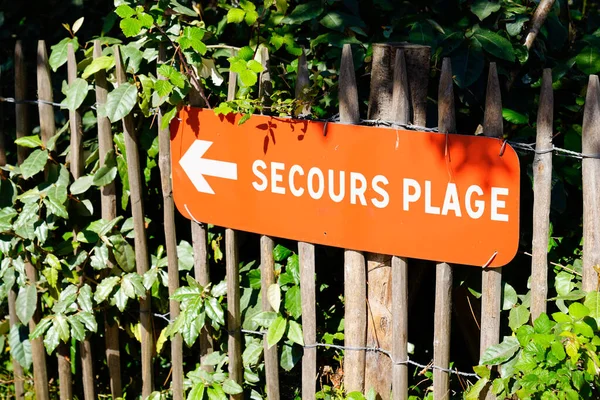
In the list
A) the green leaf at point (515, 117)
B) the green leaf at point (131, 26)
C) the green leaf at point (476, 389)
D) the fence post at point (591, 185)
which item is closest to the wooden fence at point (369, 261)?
the fence post at point (591, 185)

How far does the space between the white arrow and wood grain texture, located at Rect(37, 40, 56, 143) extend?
705mm

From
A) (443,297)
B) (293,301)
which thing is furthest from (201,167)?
(443,297)

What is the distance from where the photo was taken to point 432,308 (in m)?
3.72

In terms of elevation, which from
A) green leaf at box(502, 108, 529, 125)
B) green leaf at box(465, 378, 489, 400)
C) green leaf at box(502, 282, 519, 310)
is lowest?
green leaf at box(465, 378, 489, 400)

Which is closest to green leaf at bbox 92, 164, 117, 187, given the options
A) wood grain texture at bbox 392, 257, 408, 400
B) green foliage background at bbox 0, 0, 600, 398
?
green foliage background at bbox 0, 0, 600, 398

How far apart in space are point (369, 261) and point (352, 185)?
0.33 meters

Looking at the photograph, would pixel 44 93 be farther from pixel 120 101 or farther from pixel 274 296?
pixel 274 296

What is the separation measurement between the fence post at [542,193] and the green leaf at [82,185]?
186 cm

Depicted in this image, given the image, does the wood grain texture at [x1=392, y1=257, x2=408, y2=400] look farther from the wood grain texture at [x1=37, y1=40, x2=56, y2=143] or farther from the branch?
the wood grain texture at [x1=37, y1=40, x2=56, y2=143]

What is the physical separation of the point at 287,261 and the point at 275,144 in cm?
59

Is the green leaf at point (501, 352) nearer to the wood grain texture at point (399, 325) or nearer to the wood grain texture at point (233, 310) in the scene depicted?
the wood grain texture at point (399, 325)

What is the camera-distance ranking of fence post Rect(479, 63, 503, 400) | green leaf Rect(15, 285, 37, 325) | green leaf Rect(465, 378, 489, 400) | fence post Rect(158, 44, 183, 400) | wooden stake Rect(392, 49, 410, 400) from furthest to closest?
green leaf Rect(15, 285, 37, 325), fence post Rect(158, 44, 183, 400), green leaf Rect(465, 378, 489, 400), wooden stake Rect(392, 49, 410, 400), fence post Rect(479, 63, 503, 400)

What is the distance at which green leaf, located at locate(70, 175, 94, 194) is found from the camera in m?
3.39

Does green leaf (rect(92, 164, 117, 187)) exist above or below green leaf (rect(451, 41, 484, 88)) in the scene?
below
